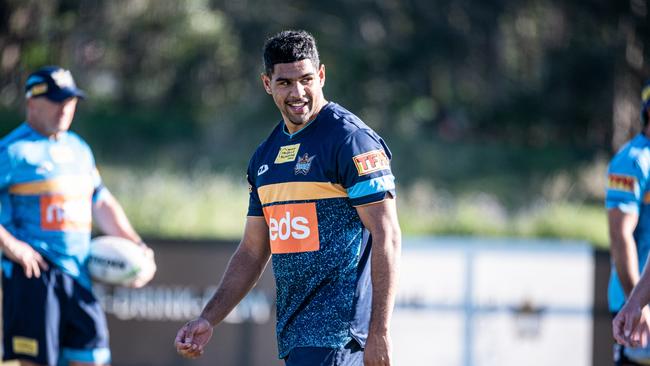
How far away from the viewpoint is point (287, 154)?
12.6 feet

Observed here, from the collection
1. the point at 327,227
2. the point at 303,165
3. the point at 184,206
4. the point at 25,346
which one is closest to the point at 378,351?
the point at 327,227

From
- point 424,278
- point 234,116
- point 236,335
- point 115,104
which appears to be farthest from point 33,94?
point 115,104

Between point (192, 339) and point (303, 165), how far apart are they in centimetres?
89

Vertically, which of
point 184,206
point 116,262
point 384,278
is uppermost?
point 184,206

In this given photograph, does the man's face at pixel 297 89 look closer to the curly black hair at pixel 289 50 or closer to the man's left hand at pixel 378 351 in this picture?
the curly black hair at pixel 289 50

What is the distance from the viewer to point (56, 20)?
20781mm

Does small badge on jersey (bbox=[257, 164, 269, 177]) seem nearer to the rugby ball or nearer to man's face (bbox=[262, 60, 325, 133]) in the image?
man's face (bbox=[262, 60, 325, 133])

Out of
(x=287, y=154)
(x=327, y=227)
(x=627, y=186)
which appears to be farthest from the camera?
(x=627, y=186)

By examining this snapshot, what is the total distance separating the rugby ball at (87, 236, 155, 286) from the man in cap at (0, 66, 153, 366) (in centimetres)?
8

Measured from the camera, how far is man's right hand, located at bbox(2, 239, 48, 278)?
5.33m

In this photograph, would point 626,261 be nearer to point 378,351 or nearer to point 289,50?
point 378,351

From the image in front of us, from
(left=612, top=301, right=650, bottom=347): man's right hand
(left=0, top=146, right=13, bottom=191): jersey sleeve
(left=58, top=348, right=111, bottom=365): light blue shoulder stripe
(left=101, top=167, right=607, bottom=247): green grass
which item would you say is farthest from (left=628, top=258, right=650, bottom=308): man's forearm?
(left=101, top=167, right=607, bottom=247): green grass

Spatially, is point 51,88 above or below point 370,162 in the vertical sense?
above

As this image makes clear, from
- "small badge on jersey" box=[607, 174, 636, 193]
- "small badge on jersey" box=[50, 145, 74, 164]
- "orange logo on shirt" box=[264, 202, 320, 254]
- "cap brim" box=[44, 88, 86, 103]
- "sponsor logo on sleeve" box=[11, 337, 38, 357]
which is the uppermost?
"cap brim" box=[44, 88, 86, 103]
